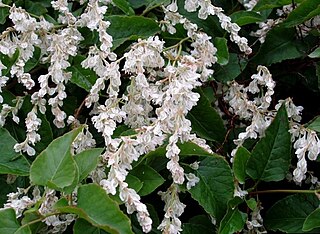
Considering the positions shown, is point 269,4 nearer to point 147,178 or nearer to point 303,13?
point 303,13

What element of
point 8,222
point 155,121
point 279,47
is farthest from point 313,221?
point 8,222

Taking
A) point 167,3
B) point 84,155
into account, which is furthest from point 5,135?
point 167,3

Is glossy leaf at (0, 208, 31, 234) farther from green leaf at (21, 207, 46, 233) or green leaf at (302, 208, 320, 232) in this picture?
green leaf at (302, 208, 320, 232)

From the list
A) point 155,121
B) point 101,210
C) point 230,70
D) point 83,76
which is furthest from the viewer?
point 230,70

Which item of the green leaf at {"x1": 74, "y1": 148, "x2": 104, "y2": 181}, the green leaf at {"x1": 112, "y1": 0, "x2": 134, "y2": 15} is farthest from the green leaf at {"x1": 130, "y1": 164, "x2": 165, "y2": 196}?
the green leaf at {"x1": 112, "y1": 0, "x2": 134, "y2": 15}

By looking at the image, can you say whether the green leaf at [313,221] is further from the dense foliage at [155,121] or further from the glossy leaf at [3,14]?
the glossy leaf at [3,14]

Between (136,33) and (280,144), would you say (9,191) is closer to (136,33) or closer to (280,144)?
(136,33)
